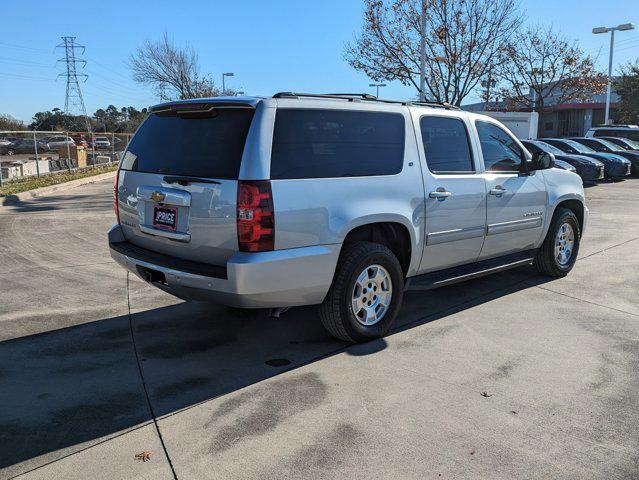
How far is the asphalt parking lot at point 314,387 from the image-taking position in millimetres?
2965

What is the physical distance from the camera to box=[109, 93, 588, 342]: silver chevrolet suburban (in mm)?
3805

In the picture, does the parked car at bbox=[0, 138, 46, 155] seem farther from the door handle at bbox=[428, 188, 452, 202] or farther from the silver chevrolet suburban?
the door handle at bbox=[428, 188, 452, 202]

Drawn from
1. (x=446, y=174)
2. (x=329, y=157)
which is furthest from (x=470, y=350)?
(x=329, y=157)

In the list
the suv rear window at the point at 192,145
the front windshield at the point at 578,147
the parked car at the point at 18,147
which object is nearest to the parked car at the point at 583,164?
the front windshield at the point at 578,147

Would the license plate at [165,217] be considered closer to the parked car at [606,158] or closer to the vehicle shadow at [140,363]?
the vehicle shadow at [140,363]

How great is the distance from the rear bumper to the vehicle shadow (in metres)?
0.51

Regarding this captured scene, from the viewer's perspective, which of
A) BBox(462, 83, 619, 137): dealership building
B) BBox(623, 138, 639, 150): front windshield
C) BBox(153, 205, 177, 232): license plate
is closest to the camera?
BBox(153, 205, 177, 232): license plate

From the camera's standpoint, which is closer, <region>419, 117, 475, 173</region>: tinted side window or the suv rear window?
the suv rear window

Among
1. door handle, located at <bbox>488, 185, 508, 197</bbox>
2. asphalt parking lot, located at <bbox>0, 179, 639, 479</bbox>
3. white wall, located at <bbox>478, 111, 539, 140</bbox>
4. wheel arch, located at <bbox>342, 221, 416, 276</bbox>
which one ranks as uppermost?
white wall, located at <bbox>478, 111, 539, 140</bbox>

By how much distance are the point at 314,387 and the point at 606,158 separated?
18.8m

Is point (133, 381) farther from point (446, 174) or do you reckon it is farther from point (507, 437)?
point (446, 174)

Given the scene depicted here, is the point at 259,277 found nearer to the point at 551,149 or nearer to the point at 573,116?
the point at 551,149

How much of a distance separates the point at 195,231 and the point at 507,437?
2.37 meters

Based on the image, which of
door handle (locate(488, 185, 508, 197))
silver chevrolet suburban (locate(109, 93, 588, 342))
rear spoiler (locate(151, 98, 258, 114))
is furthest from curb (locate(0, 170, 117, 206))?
door handle (locate(488, 185, 508, 197))
